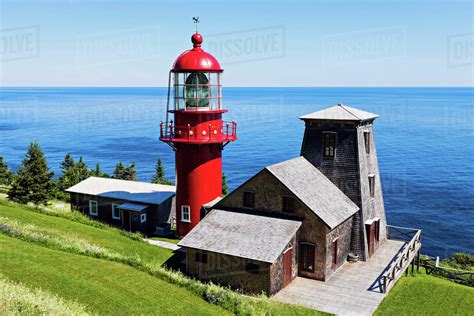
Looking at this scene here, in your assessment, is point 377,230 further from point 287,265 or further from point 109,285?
point 109,285

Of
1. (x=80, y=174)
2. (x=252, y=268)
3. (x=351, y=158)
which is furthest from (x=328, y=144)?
(x=80, y=174)

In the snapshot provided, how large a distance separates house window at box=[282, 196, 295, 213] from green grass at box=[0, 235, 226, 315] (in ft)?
21.7

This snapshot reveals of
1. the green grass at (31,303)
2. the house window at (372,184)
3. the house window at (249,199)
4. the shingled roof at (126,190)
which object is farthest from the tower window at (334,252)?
the green grass at (31,303)

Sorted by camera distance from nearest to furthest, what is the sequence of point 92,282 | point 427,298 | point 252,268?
point 92,282
point 252,268
point 427,298

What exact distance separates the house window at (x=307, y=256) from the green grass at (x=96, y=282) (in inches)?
251

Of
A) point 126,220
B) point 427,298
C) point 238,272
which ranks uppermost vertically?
point 126,220

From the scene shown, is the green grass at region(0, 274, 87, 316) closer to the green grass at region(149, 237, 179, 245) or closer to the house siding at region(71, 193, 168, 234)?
the green grass at region(149, 237, 179, 245)

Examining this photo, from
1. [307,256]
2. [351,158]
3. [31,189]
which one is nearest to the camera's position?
[307,256]

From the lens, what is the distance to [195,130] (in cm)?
2814

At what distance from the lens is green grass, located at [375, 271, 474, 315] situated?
20484 millimetres

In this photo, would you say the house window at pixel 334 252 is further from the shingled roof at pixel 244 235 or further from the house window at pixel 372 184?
the house window at pixel 372 184

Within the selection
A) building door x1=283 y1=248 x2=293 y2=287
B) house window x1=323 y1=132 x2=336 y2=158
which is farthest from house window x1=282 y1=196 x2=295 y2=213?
house window x1=323 y1=132 x2=336 y2=158

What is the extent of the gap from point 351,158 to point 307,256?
6.42 m

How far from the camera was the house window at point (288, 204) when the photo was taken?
23.1 meters
